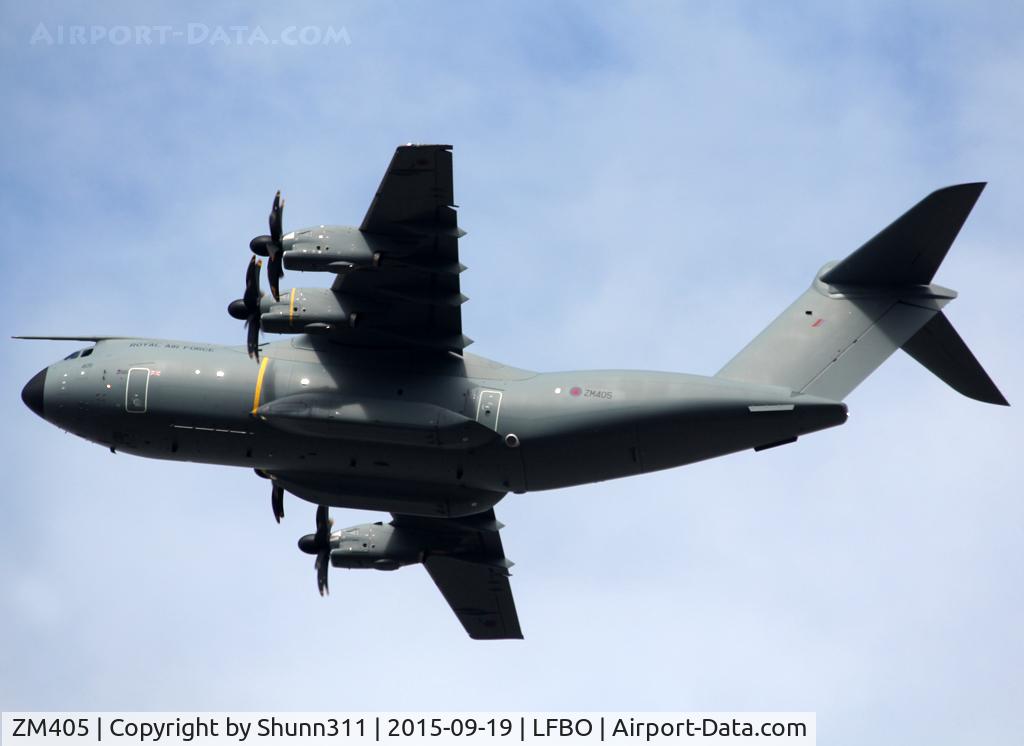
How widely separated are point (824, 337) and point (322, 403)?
7110mm

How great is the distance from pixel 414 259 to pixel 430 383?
1876 mm

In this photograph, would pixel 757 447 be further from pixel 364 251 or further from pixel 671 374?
pixel 364 251

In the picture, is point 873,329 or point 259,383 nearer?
point 259,383

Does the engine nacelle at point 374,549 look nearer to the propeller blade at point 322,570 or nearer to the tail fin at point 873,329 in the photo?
the propeller blade at point 322,570

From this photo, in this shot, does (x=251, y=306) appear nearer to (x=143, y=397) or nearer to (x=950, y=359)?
(x=143, y=397)

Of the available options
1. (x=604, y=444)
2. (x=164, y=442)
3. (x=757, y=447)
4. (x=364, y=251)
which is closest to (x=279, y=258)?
(x=364, y=251)

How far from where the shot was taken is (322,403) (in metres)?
23.9

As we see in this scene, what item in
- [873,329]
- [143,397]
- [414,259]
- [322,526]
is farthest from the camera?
[322,526]

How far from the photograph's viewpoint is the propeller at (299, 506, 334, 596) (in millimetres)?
27812

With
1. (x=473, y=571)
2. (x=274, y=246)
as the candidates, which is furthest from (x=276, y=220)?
(x=473, y=571)

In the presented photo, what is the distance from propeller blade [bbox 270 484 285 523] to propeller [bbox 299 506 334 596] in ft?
4.90

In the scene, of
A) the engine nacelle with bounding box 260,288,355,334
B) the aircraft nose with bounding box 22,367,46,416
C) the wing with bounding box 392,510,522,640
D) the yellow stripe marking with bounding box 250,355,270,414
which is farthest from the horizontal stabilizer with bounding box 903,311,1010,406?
the aircraft nose with bounding box 22,367,46,416

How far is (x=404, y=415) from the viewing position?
23797mm

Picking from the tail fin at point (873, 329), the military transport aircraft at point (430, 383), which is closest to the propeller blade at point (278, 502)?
the military transport aircraft at point (430, 383)
